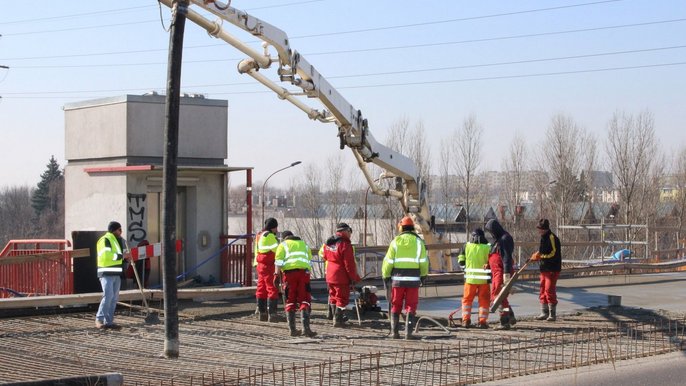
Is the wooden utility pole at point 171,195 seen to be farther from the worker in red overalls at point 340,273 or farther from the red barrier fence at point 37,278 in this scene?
the red barrier fence at point 37,278

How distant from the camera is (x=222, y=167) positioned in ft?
70.5

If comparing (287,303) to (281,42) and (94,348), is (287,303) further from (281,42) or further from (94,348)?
(281,42)

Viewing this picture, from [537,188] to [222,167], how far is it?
4530 cm

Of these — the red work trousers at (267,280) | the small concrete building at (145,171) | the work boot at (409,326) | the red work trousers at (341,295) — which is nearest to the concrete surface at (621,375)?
the work boot at (409,326)

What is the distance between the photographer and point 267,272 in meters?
15.9

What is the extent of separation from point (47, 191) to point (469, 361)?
305 ft

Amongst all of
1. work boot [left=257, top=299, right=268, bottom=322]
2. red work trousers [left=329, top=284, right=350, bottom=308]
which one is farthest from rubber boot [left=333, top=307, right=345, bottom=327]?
work boot [left=257, top=299, right=268, bottom=322]

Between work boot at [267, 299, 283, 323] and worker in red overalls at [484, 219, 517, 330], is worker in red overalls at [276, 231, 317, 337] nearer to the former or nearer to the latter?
work boot at [267, 299, 283, 323]

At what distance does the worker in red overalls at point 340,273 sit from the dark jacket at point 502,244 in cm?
242

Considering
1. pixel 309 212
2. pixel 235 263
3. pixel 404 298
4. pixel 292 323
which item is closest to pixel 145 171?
pixel 235 263

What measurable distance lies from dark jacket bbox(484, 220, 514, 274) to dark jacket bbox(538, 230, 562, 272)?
3.03 ft

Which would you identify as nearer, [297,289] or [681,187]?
[297,289]

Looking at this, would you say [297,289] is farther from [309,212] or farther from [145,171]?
[309,212]

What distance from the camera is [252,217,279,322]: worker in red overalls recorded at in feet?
52.0
